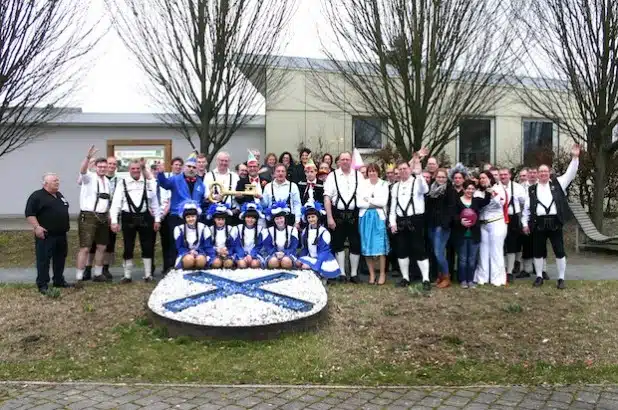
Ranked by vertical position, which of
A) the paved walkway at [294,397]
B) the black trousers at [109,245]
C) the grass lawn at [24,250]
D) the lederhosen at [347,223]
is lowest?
the paved walkway at [294,397]

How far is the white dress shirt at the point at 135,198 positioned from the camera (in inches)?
367

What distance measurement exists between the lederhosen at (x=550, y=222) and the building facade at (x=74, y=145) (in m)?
10.5

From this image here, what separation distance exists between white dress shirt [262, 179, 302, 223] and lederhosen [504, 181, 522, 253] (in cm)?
356

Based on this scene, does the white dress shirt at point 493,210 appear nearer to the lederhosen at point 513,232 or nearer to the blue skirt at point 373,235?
the lederhosen at point 513,232

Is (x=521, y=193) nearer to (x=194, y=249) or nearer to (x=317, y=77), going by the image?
(x=194, y=249)

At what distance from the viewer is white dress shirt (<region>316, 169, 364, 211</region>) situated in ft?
31.1

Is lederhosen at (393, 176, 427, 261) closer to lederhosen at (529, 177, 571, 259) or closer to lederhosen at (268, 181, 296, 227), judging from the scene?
lederhosen at (268, 181, 296, 227)

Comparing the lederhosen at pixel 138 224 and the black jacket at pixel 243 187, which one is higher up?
the black jacket at pixel 243 187

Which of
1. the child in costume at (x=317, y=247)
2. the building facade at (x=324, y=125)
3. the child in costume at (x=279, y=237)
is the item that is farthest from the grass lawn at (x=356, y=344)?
the building facade at (x=324, y=125)

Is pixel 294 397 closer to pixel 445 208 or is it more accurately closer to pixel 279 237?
pixel 279 237

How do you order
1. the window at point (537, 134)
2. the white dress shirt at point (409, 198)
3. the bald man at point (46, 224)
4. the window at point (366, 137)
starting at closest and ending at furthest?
the bald man at point (46, 224)
the white dress shirt at point (409, 198)
the window at point (366, 137)
the window at point (537, 134)

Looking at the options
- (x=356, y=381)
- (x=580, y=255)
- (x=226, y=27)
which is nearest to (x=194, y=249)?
(x=356, y=381)

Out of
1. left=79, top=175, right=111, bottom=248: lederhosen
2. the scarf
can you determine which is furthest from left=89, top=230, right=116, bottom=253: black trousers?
the scarf

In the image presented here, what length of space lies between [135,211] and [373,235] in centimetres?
378
